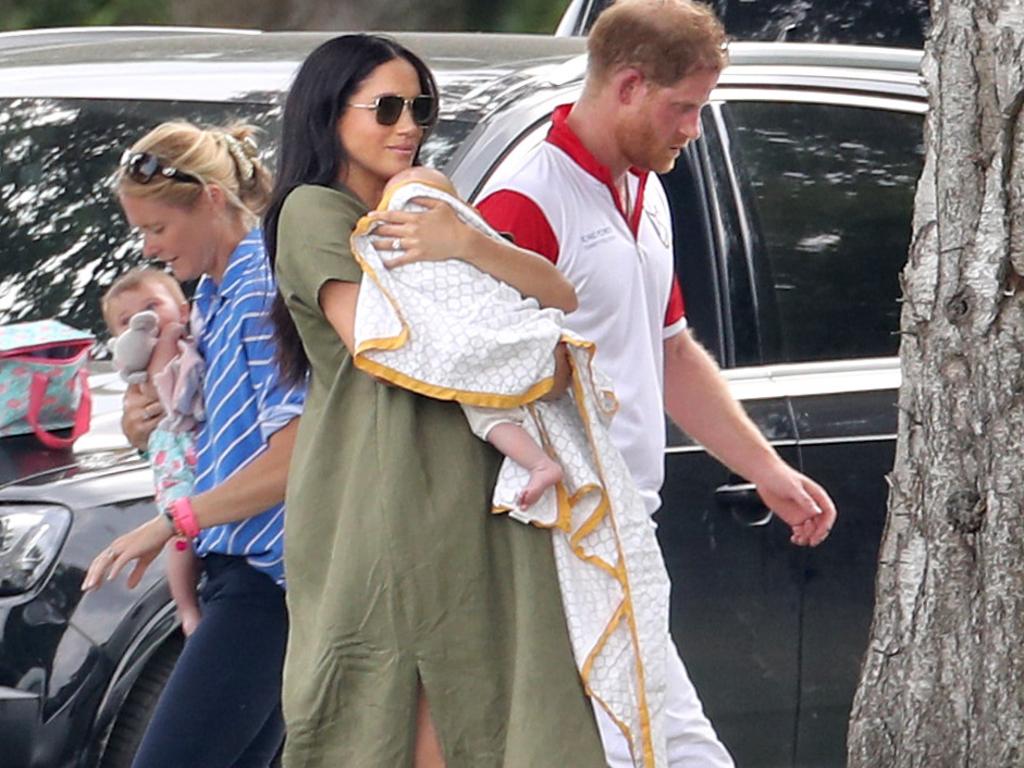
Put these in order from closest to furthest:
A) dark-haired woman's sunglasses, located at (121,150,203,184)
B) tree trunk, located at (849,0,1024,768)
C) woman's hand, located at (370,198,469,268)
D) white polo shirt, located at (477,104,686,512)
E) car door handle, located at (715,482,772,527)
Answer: tree trunk, located at (849,0,1024,768) < woman's hand, located at (370,198,469,268) < white polo shirt, located at (477,104,686,512) < dark-haired woman's sunglasses, located at (121,150,203,184) < car door handle, located at (715,482,772,527)

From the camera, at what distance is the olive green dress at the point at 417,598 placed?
293cm

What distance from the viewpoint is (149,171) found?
141 inches

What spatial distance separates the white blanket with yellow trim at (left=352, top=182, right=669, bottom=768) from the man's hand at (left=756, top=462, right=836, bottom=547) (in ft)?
2.62

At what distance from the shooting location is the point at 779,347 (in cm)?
437

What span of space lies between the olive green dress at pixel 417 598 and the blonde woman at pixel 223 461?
0.36m

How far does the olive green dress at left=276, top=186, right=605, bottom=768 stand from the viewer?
293 centimetres

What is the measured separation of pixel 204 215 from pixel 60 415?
68cm

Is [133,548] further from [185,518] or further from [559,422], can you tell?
[559,422]

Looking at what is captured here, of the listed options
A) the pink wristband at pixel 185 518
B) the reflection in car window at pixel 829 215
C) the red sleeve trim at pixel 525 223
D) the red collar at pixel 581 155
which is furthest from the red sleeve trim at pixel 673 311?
the pink wristband at pixel 185 518

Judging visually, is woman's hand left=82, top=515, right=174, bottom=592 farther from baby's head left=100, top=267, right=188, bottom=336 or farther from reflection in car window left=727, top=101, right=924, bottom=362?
reflection in car window left=727, top=101, right=924, bottom=362

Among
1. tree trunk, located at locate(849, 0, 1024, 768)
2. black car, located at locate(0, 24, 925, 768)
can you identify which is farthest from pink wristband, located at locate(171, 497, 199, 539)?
tree trunk, located at locate(849, 0, 1024, 768)

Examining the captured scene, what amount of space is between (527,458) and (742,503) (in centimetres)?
133

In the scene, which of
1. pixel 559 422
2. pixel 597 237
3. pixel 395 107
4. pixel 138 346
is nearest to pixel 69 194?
pixel 138 346

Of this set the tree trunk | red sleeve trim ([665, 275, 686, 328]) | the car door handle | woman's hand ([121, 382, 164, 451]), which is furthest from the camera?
the car door handle
